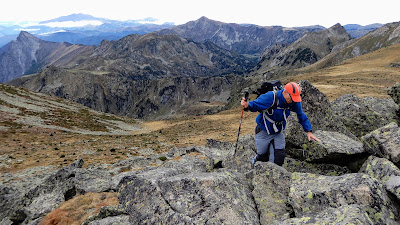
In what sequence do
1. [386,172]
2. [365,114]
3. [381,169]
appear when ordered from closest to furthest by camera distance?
[386,172]
[381,169]
[365,114]

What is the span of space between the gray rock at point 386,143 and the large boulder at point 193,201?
208 inches

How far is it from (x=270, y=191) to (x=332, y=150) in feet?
11.4

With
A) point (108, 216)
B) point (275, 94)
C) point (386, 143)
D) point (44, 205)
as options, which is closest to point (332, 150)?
point (386, 143)

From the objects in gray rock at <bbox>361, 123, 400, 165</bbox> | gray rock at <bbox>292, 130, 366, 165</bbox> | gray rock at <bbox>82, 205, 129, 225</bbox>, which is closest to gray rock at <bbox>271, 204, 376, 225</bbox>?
gray rock at <bbox>361, 123, 400, 165</bbox>

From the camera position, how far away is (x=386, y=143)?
26.5ft

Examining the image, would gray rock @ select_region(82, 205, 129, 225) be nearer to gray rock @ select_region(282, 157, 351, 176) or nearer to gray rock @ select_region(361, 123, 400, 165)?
gray rock @ select_region(282, 157, 351, 176)

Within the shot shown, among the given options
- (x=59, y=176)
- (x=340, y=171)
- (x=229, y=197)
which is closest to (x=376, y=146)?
(x=340, y=171)

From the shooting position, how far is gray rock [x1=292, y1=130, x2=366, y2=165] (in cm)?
888

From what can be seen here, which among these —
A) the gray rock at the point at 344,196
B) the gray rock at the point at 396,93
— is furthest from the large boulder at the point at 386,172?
the gray rock at the point at 396,93

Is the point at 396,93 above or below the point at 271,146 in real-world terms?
above

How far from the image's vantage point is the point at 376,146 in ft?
27.5

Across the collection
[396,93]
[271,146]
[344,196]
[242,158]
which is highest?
[396,93]

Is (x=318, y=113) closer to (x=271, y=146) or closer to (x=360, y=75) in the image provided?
(x=271, y=146)

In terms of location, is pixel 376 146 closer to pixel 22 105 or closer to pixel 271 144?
pixel 271 144
